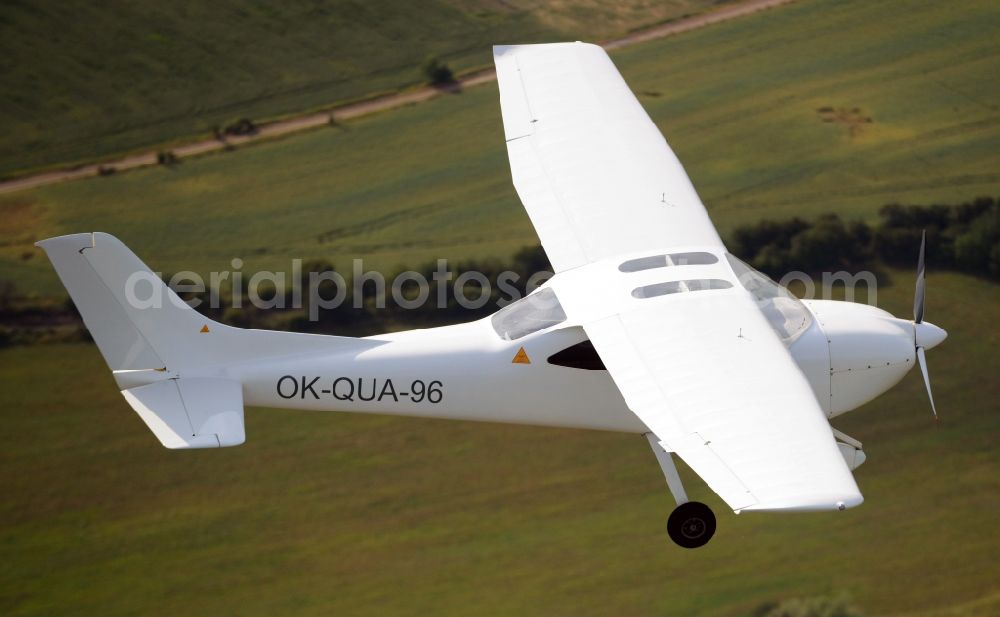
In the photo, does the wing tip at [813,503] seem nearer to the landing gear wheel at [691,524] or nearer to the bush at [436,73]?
the landing gear wheel at [691,524]

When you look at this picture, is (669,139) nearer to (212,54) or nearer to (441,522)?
(212,54)

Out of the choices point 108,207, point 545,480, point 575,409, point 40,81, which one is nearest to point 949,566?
point 545,480

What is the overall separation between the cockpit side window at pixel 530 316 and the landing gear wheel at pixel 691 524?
3859 millimetres

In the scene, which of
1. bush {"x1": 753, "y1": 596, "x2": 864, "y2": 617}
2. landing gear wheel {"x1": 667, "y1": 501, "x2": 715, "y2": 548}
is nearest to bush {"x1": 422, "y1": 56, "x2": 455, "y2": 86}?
bush {"x1": 753, "y1": 596, "x2": 864, "y2": 617}

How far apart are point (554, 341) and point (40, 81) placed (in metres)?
35.7

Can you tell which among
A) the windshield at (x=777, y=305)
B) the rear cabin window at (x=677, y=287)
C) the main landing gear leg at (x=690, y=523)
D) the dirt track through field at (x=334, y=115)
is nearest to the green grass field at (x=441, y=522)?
the main landing gear leg at (x=690, y=523)

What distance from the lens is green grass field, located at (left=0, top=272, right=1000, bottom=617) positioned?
34062 mm

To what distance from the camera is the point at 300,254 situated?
1799 inches

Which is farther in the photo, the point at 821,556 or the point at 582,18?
the point at 582,18

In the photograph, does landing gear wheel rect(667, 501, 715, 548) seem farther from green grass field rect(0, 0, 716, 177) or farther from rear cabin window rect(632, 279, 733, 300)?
green grass field rect(0, 0, 716, 177)

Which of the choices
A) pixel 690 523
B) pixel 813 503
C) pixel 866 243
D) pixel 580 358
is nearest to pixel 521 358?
pixel 580 358

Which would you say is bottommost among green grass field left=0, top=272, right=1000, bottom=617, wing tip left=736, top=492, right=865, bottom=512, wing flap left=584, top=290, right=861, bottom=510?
green grass field left=0, top=272, right=1000, bottom=617

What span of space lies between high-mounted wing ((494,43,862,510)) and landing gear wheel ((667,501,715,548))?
290 cm

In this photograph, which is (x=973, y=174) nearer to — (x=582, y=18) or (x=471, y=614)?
(x=582, y=18)
